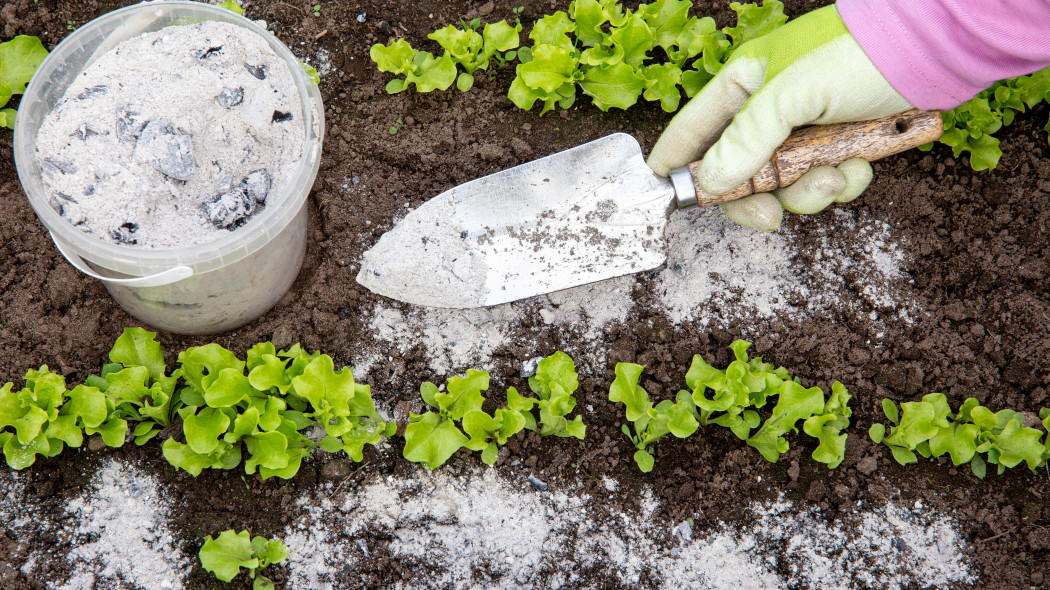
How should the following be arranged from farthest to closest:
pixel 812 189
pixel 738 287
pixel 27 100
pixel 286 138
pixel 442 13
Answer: pixel 442 13, pixel 738 287, pixel 812 189, pixel 286 138, pixel 27 100

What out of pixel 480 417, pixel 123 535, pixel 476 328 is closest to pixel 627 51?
pixel 476 328

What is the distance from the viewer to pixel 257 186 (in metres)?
1.80

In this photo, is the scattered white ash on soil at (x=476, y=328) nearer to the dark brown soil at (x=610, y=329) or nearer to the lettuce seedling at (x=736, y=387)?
the dark brown soil at (x=610, y=329)

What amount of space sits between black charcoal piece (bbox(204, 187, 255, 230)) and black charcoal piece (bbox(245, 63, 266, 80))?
318mm

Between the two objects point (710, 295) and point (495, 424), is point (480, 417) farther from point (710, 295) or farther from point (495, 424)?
point (710, 295)

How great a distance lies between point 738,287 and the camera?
2.21 meters

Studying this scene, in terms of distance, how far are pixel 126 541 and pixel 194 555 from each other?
0.63 ft

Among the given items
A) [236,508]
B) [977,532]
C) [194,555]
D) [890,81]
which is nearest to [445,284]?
[236,508]

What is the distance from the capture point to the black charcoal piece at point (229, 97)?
5.99 ft

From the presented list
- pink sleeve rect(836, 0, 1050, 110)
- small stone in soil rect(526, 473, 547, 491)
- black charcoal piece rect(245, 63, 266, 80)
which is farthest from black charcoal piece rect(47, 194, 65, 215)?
pink sleeve rect(836, 0, 1050, 110)

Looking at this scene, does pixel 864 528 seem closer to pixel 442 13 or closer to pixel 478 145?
pixel 478 145

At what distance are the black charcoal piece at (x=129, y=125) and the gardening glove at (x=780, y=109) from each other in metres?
1.37

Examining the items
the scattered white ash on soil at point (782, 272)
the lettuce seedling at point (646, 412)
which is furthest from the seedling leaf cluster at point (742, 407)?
the scattered white ash on soil at point (782, 272)

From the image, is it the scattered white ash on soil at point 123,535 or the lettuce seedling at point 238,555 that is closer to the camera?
the lettuce seedling at point 238,555
